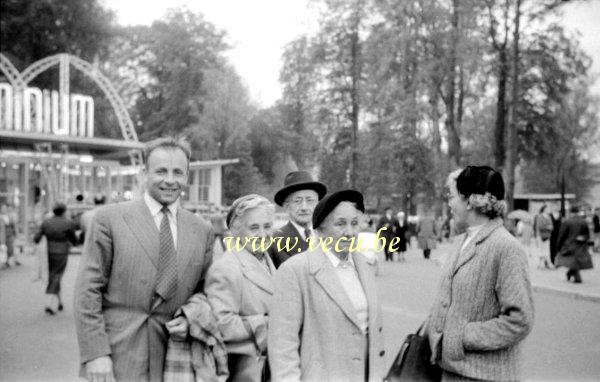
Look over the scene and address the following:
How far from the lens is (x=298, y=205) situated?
5.15m

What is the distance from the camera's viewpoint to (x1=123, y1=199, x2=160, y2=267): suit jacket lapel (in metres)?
3.15

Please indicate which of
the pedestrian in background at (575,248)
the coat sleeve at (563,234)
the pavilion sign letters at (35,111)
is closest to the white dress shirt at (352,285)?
the pedestrian in background at (575,248)

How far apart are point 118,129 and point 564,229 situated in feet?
110

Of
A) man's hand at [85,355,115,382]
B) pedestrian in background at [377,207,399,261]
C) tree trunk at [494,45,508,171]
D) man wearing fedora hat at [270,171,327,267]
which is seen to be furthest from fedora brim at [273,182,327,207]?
tree trunk at [494,45,508,171]

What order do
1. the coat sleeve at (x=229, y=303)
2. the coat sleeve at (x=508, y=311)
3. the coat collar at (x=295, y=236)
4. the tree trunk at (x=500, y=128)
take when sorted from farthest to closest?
the tree trunk at (x=500, y=128) → the coat collar at (x=295, y=236) → the coat sleeve at (x=229, y=303) → the coat sleeve at (x=508, y=311)

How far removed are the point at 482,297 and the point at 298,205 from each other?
233cm

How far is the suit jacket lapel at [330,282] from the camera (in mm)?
3127

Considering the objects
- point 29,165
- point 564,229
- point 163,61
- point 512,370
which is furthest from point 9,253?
point 163,61

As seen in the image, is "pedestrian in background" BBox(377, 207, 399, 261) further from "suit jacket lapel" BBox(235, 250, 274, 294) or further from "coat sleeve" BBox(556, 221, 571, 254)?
"suit jacket lapel" BBox(235, 250, 274, 294)

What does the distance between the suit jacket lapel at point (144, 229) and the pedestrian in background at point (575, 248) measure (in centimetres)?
1328

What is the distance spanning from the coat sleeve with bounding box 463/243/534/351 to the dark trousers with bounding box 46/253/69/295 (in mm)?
8743

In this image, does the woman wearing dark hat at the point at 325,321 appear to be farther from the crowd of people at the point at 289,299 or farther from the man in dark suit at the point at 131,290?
the man in dark suit at the point at 131,290

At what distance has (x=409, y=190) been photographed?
118 feet

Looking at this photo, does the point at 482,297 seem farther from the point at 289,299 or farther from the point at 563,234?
the point at 563,234
